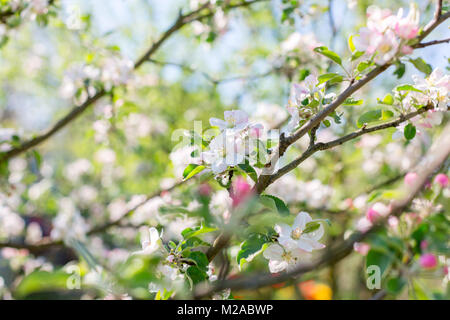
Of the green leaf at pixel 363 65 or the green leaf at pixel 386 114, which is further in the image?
the green leaf at pixel 386 114

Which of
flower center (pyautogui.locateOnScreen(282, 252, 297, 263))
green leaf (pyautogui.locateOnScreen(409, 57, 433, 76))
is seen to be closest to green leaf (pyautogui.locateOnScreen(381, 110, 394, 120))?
green leaf (pyautogui.locateOnScreen(409, 57, 433, 76))

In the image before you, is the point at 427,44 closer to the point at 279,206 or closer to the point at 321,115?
the point at 321,115

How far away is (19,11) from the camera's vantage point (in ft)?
6.17

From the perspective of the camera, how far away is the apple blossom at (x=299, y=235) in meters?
0.95

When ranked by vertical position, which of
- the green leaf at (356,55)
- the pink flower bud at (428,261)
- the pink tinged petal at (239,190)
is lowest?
the pink flower bud at (428,261)

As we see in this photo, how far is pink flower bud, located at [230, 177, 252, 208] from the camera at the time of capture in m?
0.98

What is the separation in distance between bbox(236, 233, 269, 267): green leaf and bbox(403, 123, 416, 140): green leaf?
1.53 feet

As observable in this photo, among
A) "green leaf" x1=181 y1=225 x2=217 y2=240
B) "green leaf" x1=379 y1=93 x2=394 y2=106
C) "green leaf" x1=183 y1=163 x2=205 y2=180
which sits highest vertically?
"green leaf" x1=379 y1=93 x2=394 y2=106

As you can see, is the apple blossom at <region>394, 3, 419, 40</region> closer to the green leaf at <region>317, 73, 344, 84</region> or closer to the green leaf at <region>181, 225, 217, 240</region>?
the green leaf at <region>317, 73, 344, 84</region>

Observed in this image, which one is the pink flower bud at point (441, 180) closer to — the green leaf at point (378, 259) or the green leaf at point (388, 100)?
the green leaf at point (388, 100)

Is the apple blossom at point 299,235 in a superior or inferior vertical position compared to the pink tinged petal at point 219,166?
inferior

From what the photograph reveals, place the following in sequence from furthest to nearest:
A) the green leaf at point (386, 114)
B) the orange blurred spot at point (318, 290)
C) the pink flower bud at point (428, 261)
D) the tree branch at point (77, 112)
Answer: the orange blurred spot at point (318, 290) → the tree branch at point (77, 112) → the green leaf at point (386, 114) → the pink flower bud at point (428, 261)

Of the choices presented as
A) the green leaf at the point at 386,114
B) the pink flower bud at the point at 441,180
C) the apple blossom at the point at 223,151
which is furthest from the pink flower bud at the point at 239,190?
the pink flower bud at the point at 441,180

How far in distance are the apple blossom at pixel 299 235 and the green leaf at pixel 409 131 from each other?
333 millimetres
